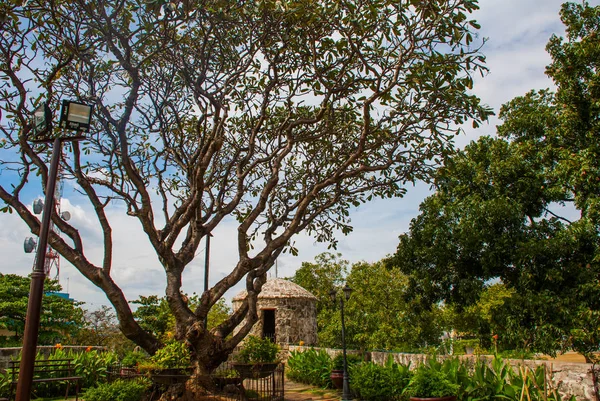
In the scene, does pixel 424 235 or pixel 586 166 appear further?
pixel 424 235

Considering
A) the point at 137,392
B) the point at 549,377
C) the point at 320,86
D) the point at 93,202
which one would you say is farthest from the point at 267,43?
the point at 549,377

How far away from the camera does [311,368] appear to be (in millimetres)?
14133

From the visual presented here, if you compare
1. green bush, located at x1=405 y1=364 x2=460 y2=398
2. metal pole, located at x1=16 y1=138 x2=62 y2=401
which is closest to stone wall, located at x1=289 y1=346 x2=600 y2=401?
green bush, located at x1=405 y1=364 x2=460 y2=398

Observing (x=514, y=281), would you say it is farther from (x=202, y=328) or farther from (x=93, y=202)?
(x=93, y=202)

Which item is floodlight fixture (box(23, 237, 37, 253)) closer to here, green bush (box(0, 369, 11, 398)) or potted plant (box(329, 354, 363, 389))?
green bush (box(0, 369, 11, 398))

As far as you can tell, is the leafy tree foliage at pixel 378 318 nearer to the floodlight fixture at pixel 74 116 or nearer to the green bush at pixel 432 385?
the green bush at pixel 432 385

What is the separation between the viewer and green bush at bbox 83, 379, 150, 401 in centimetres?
780

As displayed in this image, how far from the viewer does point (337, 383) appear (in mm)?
12555

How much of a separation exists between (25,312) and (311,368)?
42.8 ft

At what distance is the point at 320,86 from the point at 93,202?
5.31 meters

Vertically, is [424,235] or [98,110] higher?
[98,110]

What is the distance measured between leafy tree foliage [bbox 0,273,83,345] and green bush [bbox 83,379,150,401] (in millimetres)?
13514

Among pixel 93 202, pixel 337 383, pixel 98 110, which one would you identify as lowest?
pixel 337 383

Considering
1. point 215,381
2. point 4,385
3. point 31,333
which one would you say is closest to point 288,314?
point 215,381
